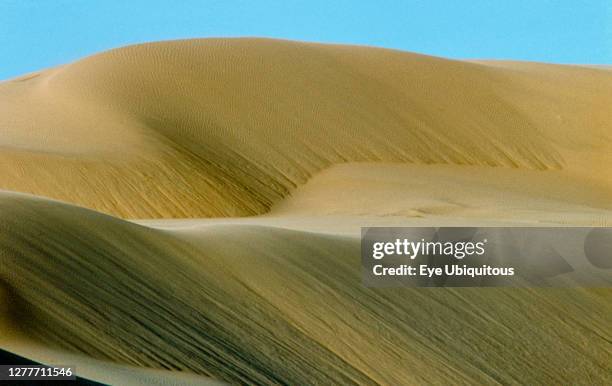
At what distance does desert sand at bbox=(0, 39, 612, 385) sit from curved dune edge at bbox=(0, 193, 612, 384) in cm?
3

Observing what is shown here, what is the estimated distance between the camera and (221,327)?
10109 millimetres

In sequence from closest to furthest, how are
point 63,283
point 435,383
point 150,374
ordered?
point 150,374, point 63,283, point 435,383

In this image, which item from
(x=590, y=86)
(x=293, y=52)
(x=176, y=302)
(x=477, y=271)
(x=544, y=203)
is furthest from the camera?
(x=590, y=86)

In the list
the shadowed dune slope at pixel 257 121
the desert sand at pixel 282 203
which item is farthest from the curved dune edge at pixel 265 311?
the shadowed dune slope at pixel 257 121

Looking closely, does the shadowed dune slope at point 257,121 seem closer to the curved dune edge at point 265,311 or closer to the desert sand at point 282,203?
the desert sand at point 282,203

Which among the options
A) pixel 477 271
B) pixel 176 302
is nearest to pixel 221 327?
pixel 176 302

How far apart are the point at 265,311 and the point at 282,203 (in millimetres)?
19576

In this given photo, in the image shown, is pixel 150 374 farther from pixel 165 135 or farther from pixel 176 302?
pixel 165 135

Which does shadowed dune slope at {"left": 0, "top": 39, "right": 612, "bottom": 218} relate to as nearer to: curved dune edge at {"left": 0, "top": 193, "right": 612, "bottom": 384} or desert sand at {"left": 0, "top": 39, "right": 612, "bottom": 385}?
desert sand at {"left": 0, "top": 39, "right": 612, "bottom": 385}

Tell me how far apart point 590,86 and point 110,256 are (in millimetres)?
38332

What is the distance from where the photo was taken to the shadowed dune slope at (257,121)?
28875 millimetres

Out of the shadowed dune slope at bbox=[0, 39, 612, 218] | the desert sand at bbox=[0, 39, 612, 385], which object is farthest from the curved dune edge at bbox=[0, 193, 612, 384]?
the shadowed dune slope at bbox=[0, 39, 612, 218]

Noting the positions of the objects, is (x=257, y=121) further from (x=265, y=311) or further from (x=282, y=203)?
(x=265, y=311)

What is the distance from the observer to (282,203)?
3067 centimetres
